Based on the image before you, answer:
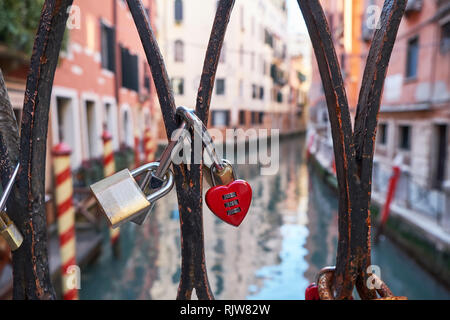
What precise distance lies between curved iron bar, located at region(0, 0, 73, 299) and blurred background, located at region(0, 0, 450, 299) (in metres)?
0.14

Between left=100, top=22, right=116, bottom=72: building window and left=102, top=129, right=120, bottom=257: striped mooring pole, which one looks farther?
left=100, top=22, right=116, bottom=72: building window

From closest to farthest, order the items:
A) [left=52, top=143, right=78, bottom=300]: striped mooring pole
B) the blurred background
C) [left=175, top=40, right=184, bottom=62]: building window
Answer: [left=52, top=143, right=78, bottom=300]: striped mooring pole < the blurred background < [left=175, top=40, right=184, bottom=62]: building window

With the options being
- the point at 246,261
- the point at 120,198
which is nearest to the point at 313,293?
the point at 120,198

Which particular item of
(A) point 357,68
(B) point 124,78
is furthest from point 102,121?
(A) point 357,68

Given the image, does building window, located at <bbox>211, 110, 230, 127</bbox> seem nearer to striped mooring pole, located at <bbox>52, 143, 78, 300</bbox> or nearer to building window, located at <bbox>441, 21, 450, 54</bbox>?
building window, located at <bbox>441, 21, 450, 54</bbox>

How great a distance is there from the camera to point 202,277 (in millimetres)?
627

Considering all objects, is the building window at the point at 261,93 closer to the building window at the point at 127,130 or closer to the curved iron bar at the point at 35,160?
the building window at the point at 127,130

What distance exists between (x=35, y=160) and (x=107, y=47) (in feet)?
25.2

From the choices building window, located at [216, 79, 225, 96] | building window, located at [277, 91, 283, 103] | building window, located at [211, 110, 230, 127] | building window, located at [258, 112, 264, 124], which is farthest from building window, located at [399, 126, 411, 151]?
building window, located at [277, 91, 283, 103]

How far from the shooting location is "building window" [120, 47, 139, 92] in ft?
28.3

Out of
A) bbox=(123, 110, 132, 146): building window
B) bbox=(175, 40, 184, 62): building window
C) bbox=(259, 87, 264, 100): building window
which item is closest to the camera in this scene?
bbox=(123, 110, 132, 146): building window

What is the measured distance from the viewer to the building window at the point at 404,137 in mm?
8281

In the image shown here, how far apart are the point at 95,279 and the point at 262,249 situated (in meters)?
1.97

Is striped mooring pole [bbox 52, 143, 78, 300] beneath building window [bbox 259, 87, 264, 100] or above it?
beneath
